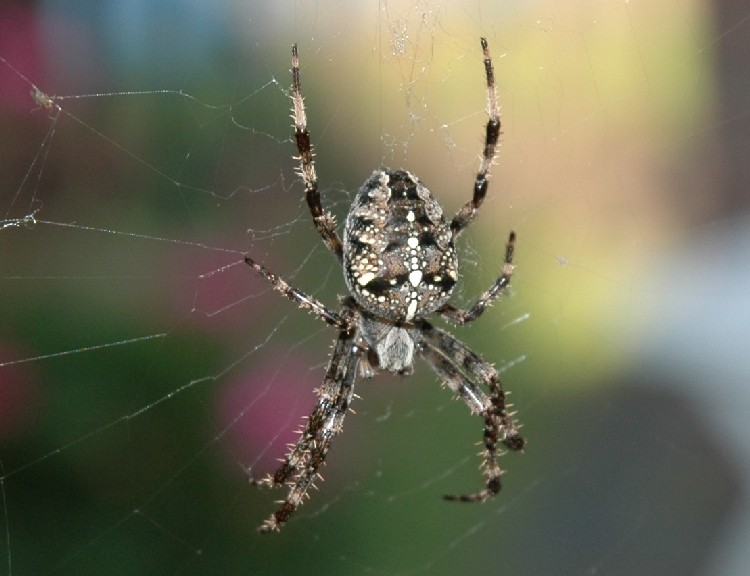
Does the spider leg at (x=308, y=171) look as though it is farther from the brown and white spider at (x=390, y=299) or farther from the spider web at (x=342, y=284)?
the spider web at (x=342, y=284)

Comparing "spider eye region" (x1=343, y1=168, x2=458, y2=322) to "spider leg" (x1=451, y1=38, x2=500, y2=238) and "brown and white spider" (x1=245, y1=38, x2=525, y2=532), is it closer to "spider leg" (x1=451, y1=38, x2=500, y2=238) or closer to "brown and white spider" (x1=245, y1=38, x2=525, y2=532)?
"brown and white spider" (x1=245, y1=38, x2=525, y2=532)

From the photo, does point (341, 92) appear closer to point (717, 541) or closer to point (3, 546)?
point (3, 546)

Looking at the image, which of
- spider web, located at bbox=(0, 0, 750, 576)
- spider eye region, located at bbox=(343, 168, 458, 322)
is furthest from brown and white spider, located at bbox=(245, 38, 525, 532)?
spider web, located at bbox=(0, 0, 750, 576)

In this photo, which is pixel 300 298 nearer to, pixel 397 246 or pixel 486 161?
pixel 397 246

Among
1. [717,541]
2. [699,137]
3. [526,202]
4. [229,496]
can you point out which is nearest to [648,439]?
[717,541]

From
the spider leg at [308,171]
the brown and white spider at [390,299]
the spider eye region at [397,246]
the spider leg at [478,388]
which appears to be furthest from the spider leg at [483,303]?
the spider leg at [308,171]

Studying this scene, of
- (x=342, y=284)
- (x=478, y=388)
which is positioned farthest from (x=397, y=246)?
(x=342, y=284)

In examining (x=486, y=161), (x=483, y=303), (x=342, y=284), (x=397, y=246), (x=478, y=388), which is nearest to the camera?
(x=397, y=246)
